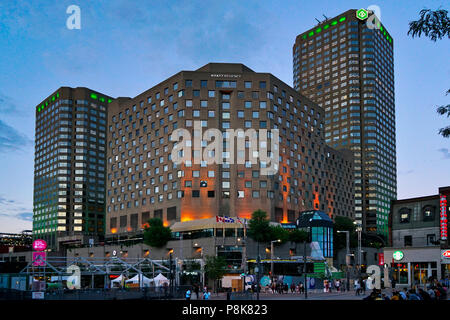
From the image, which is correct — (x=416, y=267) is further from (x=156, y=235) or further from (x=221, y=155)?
(x=156, y=235)

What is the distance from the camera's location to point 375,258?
151 meters

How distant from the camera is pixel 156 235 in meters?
112

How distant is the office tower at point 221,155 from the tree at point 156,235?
5.80m

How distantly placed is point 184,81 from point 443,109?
110 metres

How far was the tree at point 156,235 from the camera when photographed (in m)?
112

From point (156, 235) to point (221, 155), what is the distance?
24.2 meters

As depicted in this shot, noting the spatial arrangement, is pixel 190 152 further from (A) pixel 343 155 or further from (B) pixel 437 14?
(B) pixel 437 14

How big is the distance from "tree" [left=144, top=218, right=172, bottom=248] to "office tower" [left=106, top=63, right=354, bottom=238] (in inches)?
229

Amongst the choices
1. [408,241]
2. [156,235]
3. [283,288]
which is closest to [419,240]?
[408,241]

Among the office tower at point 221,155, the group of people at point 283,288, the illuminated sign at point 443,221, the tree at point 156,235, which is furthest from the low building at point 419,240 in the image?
the tree at point 156,235

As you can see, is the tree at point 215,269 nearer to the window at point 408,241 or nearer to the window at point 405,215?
the window at point 408,241

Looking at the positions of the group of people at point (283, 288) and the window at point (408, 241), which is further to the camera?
the window at point (408, 241)

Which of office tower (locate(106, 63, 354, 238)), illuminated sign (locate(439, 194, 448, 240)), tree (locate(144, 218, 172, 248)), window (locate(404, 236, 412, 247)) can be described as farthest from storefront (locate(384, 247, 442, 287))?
tree (locate(144, 218, 172, 248))
